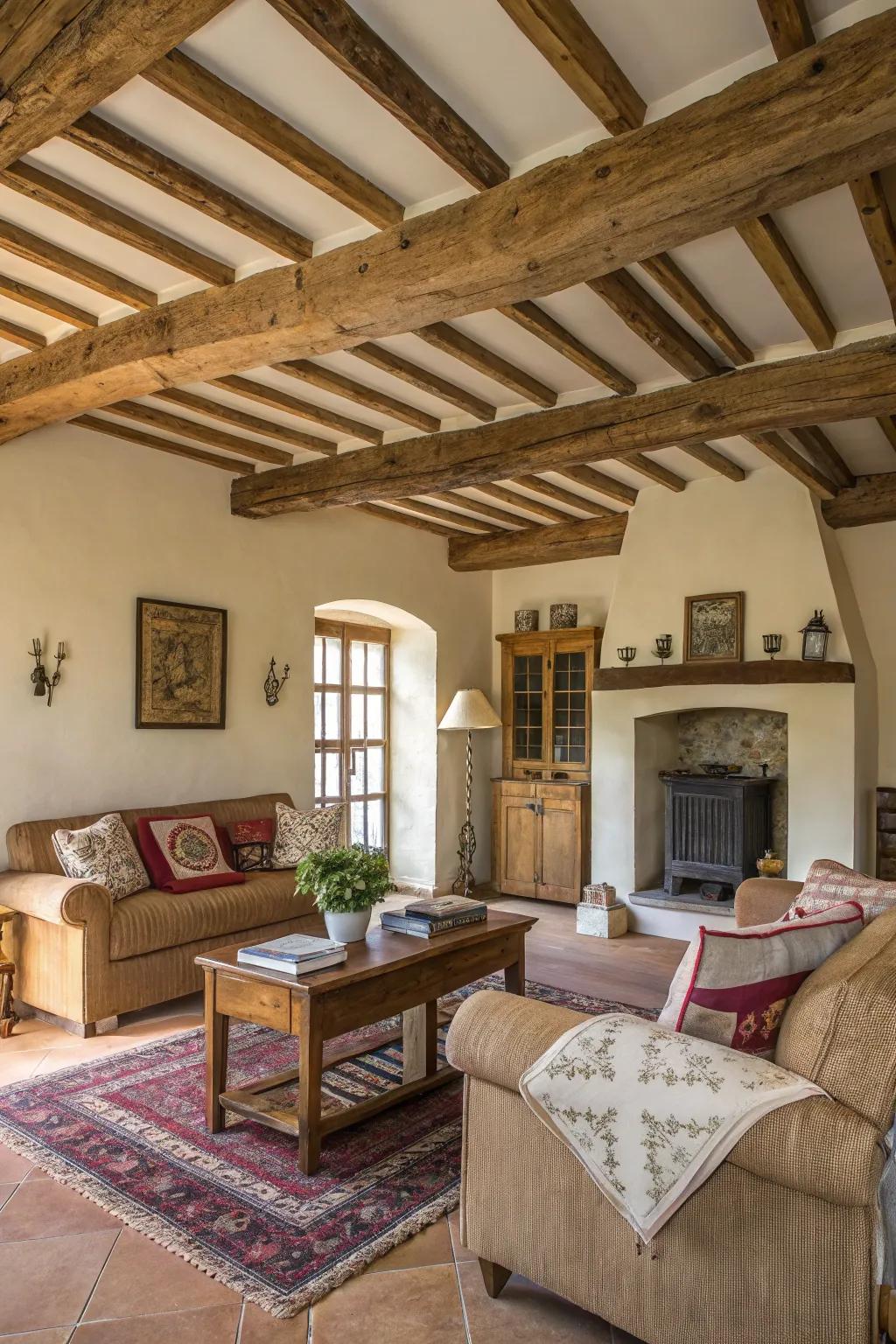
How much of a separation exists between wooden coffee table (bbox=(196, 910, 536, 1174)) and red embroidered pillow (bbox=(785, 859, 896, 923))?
1.14 m

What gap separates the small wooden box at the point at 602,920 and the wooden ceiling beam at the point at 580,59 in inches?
181

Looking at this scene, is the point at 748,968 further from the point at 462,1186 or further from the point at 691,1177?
the point at 462,1186

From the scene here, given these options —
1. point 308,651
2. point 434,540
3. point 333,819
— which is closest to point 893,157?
point 333,819

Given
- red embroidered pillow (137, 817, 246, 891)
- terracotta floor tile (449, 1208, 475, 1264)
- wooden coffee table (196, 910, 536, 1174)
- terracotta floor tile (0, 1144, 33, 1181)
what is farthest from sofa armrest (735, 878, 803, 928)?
terracotta floor tile (0, 1144, 33, 1181)

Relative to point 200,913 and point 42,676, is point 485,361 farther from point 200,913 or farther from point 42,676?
point 200,913

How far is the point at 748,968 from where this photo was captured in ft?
6.47

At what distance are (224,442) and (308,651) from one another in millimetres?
1594

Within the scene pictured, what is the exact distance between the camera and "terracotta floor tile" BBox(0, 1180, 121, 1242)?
7.95ft

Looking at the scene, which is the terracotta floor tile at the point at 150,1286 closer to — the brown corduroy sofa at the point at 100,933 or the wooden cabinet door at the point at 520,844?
the brown corduroy sofa at the point at 100,933

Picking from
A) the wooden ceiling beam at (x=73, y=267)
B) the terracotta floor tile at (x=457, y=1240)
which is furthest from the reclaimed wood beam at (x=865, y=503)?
the terracotta floor tile at (x=457, y=1240)

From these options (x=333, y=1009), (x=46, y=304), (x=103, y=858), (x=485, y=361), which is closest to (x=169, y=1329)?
(x=333, y=1009)

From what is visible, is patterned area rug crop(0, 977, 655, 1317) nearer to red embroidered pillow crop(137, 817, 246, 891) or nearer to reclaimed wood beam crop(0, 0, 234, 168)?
red embroidered pillow crop(137, 817, 246, 891)

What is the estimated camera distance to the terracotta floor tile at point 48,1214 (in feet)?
7.95

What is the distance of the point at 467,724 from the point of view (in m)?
6.74
